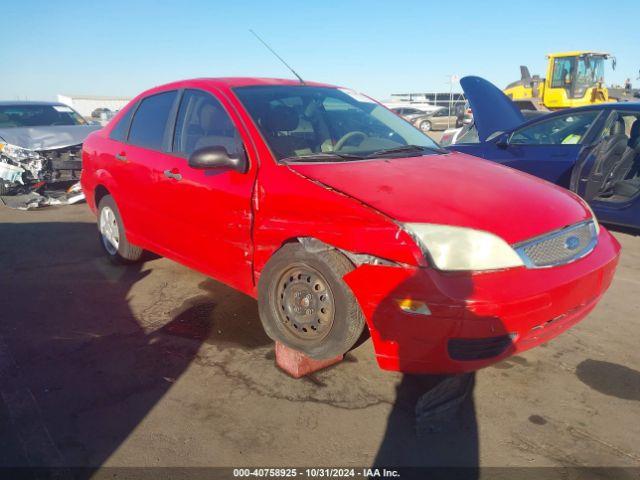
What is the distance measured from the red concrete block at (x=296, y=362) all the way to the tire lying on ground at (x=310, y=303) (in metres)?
0.04

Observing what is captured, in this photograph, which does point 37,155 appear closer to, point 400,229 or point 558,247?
point 400,229

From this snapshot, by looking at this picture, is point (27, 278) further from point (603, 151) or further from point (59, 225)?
point (603, 151)

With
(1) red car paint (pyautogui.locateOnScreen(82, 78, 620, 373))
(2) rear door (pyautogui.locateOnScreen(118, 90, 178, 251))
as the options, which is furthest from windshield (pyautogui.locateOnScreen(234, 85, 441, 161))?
(2) rear door (pyautogui.locateOnScreen(118, 90, 178, 251))

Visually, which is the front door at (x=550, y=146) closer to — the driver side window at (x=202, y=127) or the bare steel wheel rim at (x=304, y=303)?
the driver side window at (x=202, y=127)

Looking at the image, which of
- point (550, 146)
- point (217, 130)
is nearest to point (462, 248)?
point (217, 130)

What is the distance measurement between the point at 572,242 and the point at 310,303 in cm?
143

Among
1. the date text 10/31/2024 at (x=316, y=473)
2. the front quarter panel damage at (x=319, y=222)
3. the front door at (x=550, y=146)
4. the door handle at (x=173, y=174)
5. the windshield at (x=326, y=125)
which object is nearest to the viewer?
the date text 10/31/2024 at (x=316, y=473)

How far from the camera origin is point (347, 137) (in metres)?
3.46

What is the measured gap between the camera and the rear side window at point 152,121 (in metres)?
3.90

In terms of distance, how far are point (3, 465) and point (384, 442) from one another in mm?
1649

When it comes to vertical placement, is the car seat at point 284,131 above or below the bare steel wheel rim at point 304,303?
above

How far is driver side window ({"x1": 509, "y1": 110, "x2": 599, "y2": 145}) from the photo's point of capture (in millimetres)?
5887

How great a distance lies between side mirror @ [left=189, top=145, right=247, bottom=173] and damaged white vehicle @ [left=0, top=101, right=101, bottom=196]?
5.91 metres

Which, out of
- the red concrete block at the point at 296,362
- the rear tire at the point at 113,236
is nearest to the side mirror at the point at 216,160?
the red concrete block at the point at 296,362
